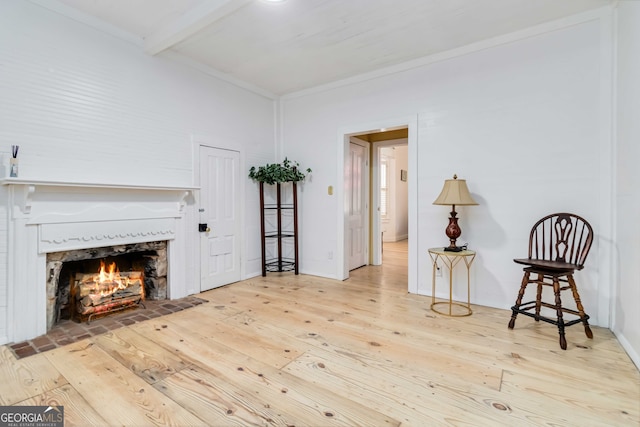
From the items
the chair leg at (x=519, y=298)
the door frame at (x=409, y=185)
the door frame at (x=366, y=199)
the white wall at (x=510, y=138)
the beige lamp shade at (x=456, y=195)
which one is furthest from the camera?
the door frame at (x=366, y=199)

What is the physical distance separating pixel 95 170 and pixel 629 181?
4.64 m

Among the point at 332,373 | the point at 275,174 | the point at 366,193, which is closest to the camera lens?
the point at 332,373

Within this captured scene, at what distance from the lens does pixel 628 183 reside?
7.97 ft

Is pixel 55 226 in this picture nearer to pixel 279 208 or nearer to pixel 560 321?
pixel 279 208

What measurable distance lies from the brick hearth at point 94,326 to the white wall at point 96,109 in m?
0.31

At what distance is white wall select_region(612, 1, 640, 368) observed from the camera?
225 centimetres

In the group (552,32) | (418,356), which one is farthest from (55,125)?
(552,32)

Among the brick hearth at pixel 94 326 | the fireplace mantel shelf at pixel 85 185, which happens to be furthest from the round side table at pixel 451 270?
the fireplace mantel shelf at pixel 85 185

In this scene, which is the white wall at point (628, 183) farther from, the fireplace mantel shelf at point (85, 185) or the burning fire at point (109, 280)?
the burning fire at point (109, 280)

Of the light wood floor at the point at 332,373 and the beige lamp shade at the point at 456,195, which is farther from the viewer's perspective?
the beige lamp shade at the point at 456,195

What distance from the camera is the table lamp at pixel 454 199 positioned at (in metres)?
3.16

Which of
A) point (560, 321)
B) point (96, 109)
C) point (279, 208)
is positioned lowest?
point (560, 321)

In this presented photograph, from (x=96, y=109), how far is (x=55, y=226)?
1.18m

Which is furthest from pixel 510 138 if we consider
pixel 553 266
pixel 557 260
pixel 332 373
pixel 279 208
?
pixel 279 208
